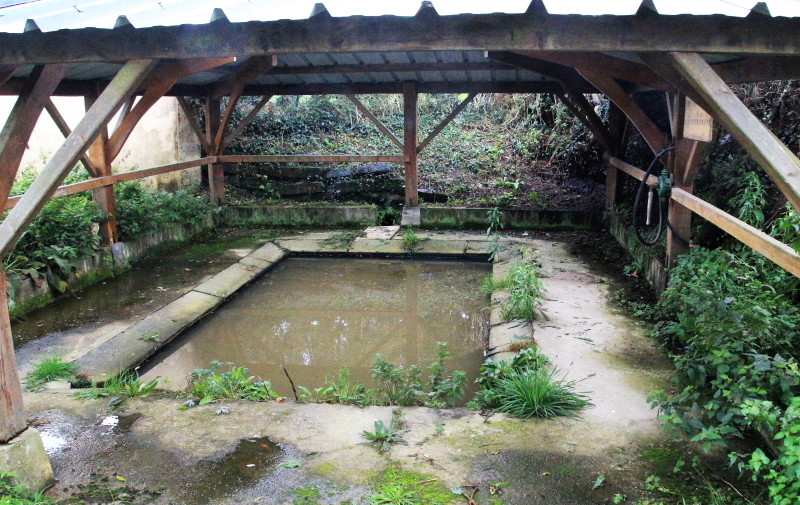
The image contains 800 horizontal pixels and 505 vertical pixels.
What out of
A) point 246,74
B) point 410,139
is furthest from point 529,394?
point 410,139

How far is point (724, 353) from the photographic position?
3463 mm

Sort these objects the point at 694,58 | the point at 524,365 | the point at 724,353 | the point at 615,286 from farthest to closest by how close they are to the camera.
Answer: the point at 615,286 < the point at 524,365 < the point at 724,353 < the point at 694,58

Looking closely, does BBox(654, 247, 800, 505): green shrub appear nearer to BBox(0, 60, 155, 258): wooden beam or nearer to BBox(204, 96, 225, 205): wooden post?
BBox(0, 60, 155, 258): wooden beam

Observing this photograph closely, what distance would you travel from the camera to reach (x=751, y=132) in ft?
9.59

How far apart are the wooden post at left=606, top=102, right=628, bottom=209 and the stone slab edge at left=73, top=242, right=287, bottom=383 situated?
17.1 feet

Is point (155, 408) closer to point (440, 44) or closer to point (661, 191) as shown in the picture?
point (440, 44)

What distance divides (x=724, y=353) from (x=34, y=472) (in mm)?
3724

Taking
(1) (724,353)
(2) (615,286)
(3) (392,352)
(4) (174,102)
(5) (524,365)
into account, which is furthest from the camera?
(4) (174,102)

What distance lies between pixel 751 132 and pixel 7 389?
395 cm

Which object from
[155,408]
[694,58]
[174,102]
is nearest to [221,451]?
[155,408]

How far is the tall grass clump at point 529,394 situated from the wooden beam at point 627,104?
233cm

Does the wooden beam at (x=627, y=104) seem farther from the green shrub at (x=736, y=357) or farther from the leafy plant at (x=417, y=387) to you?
the leafy plant at (x=417, y=387)

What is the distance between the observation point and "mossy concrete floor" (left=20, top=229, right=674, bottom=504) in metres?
3.23

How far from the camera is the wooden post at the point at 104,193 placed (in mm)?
7621
